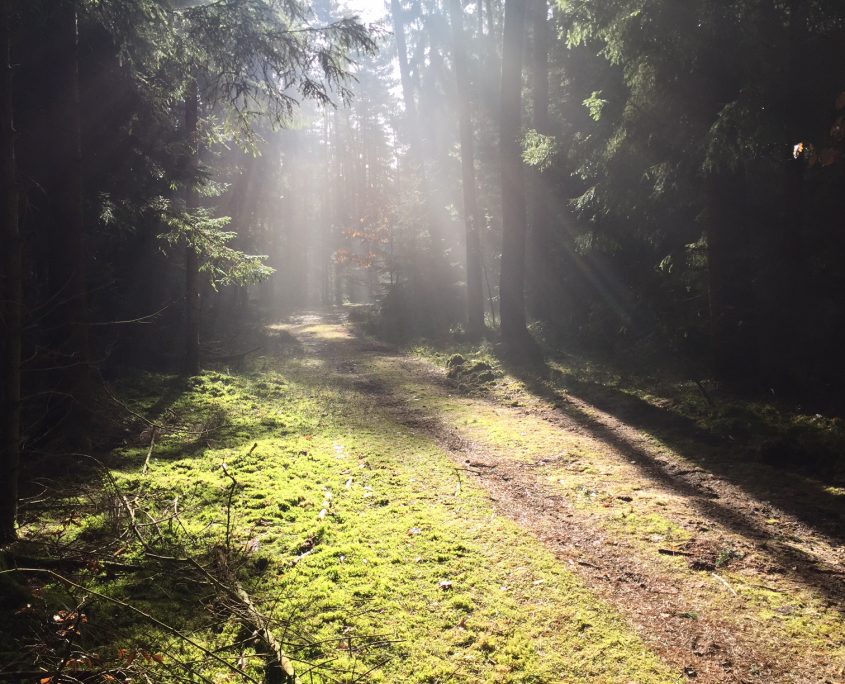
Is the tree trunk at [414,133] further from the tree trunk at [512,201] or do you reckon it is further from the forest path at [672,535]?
the forest path at [672,535]

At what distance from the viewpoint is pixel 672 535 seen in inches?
196

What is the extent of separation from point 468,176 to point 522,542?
1686 centimetres

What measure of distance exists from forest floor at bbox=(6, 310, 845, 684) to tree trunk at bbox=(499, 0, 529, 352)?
5.58 metres

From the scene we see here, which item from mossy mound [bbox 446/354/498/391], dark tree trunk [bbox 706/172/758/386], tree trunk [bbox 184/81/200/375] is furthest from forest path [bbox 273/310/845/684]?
tree trunk [bbox 184/81/200/375]

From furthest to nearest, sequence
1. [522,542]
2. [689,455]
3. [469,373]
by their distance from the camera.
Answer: [469,373] < [689,455] < [522,542]

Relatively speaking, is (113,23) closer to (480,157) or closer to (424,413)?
(424,413)

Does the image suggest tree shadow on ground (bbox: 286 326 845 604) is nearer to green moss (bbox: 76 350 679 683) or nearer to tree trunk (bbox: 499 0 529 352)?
green moss (bbox: 76 350 679 683)

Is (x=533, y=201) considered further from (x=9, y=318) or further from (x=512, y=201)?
(x=9, y=318)

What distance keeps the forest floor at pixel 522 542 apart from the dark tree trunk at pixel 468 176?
9843 mm

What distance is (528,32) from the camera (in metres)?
A: 18.4

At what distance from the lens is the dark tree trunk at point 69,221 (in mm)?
7250

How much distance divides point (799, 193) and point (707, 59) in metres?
3.21

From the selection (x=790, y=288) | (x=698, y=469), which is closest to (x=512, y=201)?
(x=790, y=288)

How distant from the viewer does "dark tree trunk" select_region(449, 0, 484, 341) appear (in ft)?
60.2
